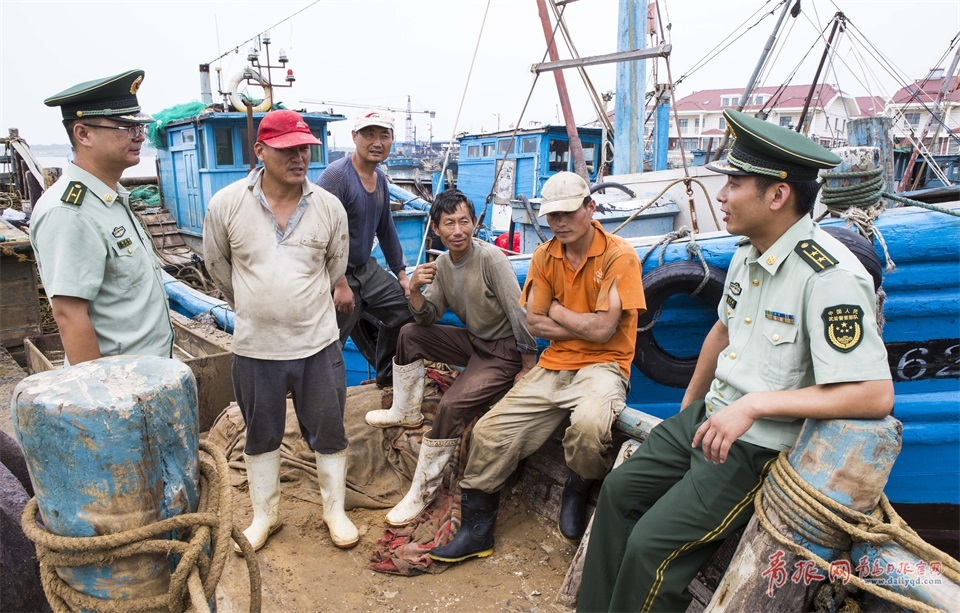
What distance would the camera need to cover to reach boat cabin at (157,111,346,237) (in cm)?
984

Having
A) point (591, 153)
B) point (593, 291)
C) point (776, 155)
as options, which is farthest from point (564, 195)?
point (591, 153)

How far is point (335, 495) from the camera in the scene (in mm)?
3086

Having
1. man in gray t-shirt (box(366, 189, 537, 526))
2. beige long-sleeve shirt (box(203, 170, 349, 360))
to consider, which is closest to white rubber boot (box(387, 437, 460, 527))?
man in gray t-shirt (box(366, 189, 537, 526))

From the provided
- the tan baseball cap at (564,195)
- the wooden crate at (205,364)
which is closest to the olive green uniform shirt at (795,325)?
the tan baseball cap at (564,195)

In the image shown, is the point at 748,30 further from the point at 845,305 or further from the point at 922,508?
the point at 845,305

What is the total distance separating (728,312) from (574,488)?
1175mm

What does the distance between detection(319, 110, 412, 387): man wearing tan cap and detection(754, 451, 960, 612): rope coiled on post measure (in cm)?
223

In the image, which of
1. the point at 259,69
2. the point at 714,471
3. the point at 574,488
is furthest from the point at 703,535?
the point at 259,69

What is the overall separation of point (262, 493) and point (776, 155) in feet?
8.63

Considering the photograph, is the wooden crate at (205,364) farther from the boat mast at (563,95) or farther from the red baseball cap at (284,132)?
the boat mast at (563,95)

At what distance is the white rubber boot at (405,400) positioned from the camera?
3.56m

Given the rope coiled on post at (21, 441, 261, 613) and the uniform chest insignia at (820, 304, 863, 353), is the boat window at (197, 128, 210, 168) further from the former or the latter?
the uniform chest insignia at (820, 304, 863, 353)

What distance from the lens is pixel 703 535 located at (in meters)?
1.91

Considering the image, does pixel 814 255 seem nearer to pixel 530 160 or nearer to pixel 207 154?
pixel 207 154
